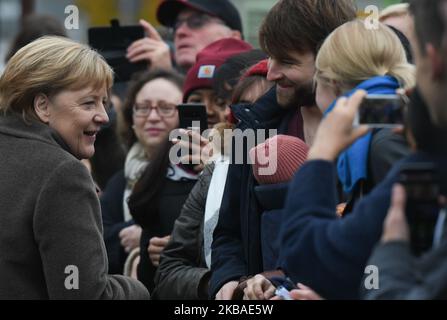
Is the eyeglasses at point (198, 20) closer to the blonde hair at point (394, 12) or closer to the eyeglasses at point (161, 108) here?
the eyeglasses at point (161, 108)

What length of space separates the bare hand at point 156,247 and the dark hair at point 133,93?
1.32 meters

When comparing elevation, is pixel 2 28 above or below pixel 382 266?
below

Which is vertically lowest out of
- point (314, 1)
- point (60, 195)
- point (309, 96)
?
point (60, 195)

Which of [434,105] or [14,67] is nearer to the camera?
[434,105]

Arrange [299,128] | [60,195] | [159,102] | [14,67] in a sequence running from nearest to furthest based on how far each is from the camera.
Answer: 1. [60,195]
2. [14,67]
3. [299,128]
4. [159,102]

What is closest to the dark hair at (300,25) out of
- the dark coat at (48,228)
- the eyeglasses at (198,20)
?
the dark coat at (48,228)

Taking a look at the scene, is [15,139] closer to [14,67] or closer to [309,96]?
[14,67]

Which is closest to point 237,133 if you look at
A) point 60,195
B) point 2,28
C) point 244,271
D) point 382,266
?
point 244,271

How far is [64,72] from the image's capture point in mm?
4230

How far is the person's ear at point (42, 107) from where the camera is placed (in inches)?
166

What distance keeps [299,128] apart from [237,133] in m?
0.27

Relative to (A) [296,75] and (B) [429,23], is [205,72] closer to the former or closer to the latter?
(A) [296,75]

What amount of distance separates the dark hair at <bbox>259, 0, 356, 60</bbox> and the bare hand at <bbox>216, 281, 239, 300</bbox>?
909 mm

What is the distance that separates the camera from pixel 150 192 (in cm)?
593
